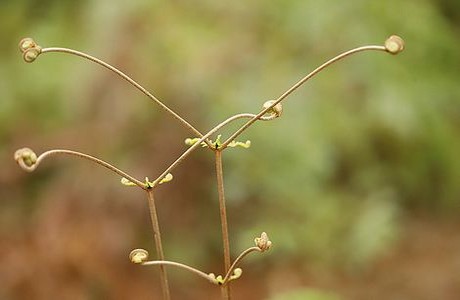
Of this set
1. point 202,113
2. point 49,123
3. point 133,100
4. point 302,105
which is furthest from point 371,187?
point 49,123

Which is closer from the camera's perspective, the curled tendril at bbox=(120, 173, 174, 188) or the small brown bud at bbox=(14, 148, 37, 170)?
the small brown bud at bbox=(14, 148, 37, 170)

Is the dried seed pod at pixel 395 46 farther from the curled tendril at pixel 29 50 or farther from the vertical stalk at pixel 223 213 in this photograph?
the curled tendril at pixel 29 50

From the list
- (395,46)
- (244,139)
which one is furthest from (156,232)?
(244,139)

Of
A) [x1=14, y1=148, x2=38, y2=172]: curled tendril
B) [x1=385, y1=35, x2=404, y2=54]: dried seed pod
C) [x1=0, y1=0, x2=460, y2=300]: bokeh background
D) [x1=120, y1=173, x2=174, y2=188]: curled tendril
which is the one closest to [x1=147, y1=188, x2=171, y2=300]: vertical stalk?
[x1=120, y1=173, x2=174, y2=188]: curled tendril

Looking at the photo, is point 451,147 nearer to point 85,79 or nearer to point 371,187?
point 371,187

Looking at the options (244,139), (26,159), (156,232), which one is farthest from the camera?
(244,139)

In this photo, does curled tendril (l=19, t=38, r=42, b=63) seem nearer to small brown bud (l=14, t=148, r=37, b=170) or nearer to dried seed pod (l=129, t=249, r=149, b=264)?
small brown bud (l=14, t=148, r=37, b=170)

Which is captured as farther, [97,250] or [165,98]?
[165,98]

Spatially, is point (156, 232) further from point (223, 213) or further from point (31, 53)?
point (31, 53)
